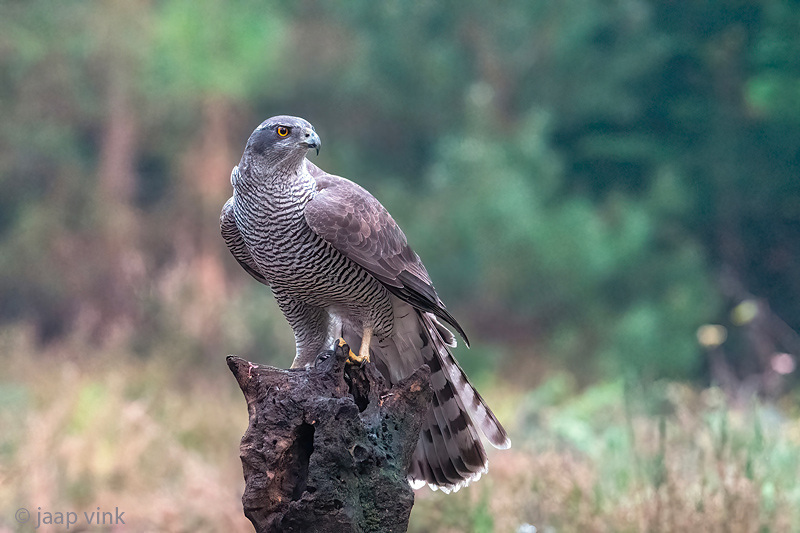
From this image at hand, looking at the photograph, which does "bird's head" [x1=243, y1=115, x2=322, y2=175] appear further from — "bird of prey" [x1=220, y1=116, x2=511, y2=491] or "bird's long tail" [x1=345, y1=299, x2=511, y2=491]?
"bird's long tail" [x1=345, y1=299, x2=511, y2=491]

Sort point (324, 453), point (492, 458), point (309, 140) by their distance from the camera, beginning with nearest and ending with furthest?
point (324, 453) < point (309, 140) < point (492, 458)

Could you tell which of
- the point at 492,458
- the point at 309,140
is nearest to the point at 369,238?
the point at 309,140

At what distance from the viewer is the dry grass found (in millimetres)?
3250

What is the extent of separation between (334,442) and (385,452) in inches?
5.4

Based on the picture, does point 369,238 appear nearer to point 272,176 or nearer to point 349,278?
point 349,278

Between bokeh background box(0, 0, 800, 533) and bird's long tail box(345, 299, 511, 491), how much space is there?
479cm

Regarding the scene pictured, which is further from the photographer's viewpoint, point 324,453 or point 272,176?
point 272,176

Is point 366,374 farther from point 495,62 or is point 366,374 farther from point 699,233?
point 699,233

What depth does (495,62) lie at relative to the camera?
8.92 meters

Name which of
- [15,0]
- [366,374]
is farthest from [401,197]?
[366,374]

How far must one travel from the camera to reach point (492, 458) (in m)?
4.81

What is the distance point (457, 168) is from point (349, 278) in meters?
6.14

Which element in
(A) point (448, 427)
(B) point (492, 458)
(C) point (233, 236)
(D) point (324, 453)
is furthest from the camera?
(B) point (492, 458)

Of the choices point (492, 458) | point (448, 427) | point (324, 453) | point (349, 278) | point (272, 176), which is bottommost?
point (324, 453)
